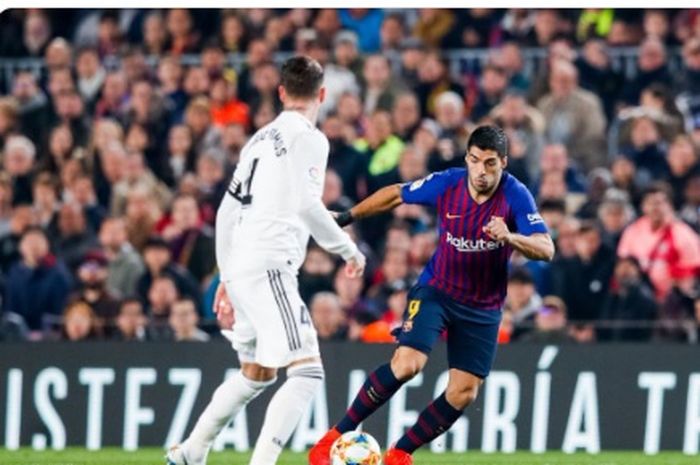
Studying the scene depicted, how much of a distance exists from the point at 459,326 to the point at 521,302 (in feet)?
13.3

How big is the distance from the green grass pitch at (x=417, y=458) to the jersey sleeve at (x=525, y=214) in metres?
2.28

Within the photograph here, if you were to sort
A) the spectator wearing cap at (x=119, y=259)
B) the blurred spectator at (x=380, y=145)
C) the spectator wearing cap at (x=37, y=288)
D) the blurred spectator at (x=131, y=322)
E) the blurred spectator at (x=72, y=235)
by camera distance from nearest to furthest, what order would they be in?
the blurred spectator at (x=131, y=322) < the spectator wearing cap at (x=37, y=288) < the spectator wearing cap at (x=119, y=259) < the blurred spectator at (x=380, y=145) < the blurred spectator at (x=72, y=235)

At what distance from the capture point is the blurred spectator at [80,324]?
1448 centimetres

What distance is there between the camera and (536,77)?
55.9 ft

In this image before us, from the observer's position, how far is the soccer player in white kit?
9.26m

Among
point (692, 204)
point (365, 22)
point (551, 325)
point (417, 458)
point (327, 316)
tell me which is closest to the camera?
point (417, 458)

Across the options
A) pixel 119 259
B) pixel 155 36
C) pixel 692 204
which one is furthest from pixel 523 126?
pixel 155 36

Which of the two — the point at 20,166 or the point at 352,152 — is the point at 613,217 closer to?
the point at 352,152

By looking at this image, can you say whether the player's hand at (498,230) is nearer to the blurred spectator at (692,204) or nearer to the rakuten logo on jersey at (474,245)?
the rakuten logo on jersey at (474,245)

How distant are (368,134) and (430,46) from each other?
5.84 feet

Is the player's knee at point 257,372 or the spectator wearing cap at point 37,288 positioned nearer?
the player's knee at point 257,372

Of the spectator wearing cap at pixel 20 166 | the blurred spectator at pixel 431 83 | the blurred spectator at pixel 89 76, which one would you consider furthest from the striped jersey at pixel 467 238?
the blurred spectator at pixel 89 76

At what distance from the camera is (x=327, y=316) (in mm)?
14086

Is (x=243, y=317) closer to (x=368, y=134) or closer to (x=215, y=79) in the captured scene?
(x=368, y=134)
